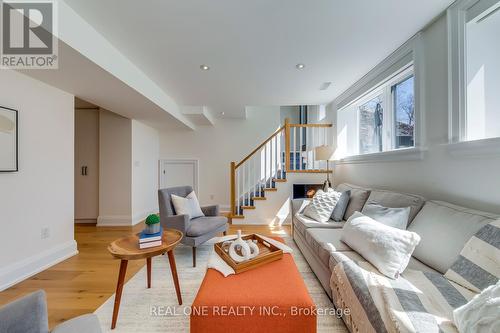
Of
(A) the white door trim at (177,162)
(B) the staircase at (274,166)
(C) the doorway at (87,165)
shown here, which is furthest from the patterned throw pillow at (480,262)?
(C) the doorway at (87,165)

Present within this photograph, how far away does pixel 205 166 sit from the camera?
5.57 m

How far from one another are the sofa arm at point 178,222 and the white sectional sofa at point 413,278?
1.51 m

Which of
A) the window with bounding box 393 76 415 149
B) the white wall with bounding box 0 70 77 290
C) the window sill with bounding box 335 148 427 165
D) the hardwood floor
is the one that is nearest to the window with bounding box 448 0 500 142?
the window sill with bounding box 335 148 427 165

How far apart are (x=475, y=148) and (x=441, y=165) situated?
0.34 metres

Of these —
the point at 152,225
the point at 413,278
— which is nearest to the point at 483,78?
the point at 413,278

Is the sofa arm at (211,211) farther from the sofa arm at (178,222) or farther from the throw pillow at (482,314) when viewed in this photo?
the throw pillow at (482,314)

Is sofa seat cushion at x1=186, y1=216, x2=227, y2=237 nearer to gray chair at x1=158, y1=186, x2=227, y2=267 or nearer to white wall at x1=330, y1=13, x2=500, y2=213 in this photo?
gray chair at x1=158, y1=186, x2=227, y2=267

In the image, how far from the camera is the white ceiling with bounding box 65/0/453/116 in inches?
66.0

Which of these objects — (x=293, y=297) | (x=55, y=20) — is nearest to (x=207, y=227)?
(x=293, y=297)

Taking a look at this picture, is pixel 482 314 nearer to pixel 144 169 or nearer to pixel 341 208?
pixel 341 208

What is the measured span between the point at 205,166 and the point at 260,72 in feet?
10.9

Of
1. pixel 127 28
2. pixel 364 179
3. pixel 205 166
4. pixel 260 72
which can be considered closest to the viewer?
pixel 127 28

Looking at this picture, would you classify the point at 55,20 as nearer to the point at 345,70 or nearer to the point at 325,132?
the point at 345,70

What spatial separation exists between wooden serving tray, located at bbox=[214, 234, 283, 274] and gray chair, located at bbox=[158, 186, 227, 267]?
31.6 inches
